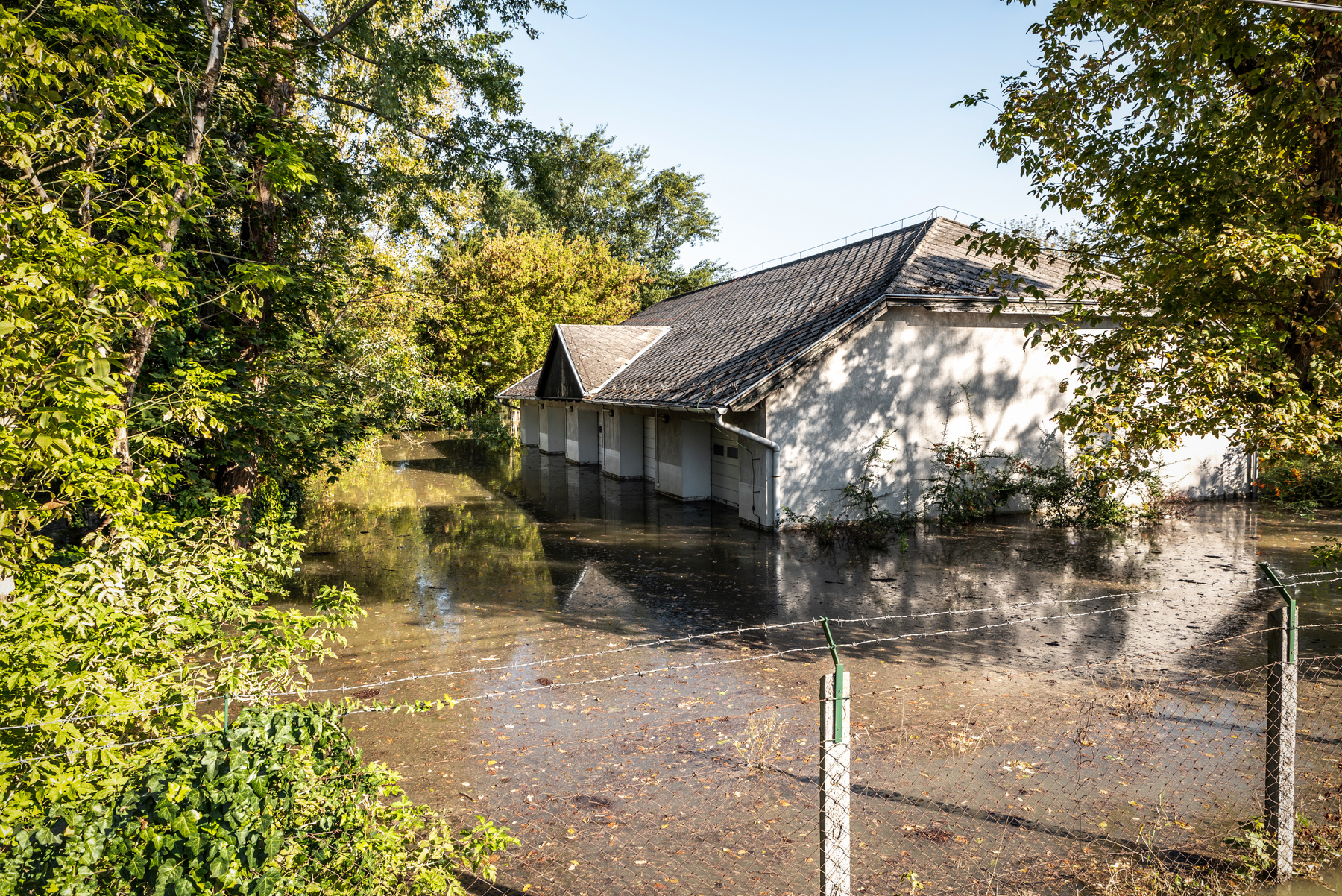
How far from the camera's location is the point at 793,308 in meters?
19.9

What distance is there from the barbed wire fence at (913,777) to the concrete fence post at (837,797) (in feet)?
0.03

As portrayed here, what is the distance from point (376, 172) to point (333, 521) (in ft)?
25.4

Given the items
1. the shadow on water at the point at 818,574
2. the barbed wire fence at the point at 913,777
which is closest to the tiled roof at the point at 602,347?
the shadow on water at the point at 818,574

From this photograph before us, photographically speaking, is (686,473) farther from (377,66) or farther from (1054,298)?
(377,66)

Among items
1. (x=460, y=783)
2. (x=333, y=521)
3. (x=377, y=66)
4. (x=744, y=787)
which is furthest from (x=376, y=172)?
(x=744, y=787)

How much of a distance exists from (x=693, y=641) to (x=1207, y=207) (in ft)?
Result: 22.9

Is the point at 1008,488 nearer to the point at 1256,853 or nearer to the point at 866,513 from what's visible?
the point at 866,513

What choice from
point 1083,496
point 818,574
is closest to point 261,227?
point 818,574

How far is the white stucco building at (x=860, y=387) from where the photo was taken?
16.2 m

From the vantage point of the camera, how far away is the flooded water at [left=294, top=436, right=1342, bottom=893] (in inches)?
218

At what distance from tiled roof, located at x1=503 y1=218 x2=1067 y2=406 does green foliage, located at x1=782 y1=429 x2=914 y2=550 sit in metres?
2.60

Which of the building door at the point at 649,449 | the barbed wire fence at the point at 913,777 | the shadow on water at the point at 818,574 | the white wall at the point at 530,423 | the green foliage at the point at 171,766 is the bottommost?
the barbed wire fence at the point at 913,777

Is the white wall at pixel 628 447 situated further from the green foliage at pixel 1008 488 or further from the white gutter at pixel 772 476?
the green foliage at pixel 1008 488

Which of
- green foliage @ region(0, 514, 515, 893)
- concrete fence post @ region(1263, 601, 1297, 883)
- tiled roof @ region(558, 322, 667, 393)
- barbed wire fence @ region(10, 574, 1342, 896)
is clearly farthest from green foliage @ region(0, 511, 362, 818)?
tiled roof @ region(558, 322, 667, 393)
